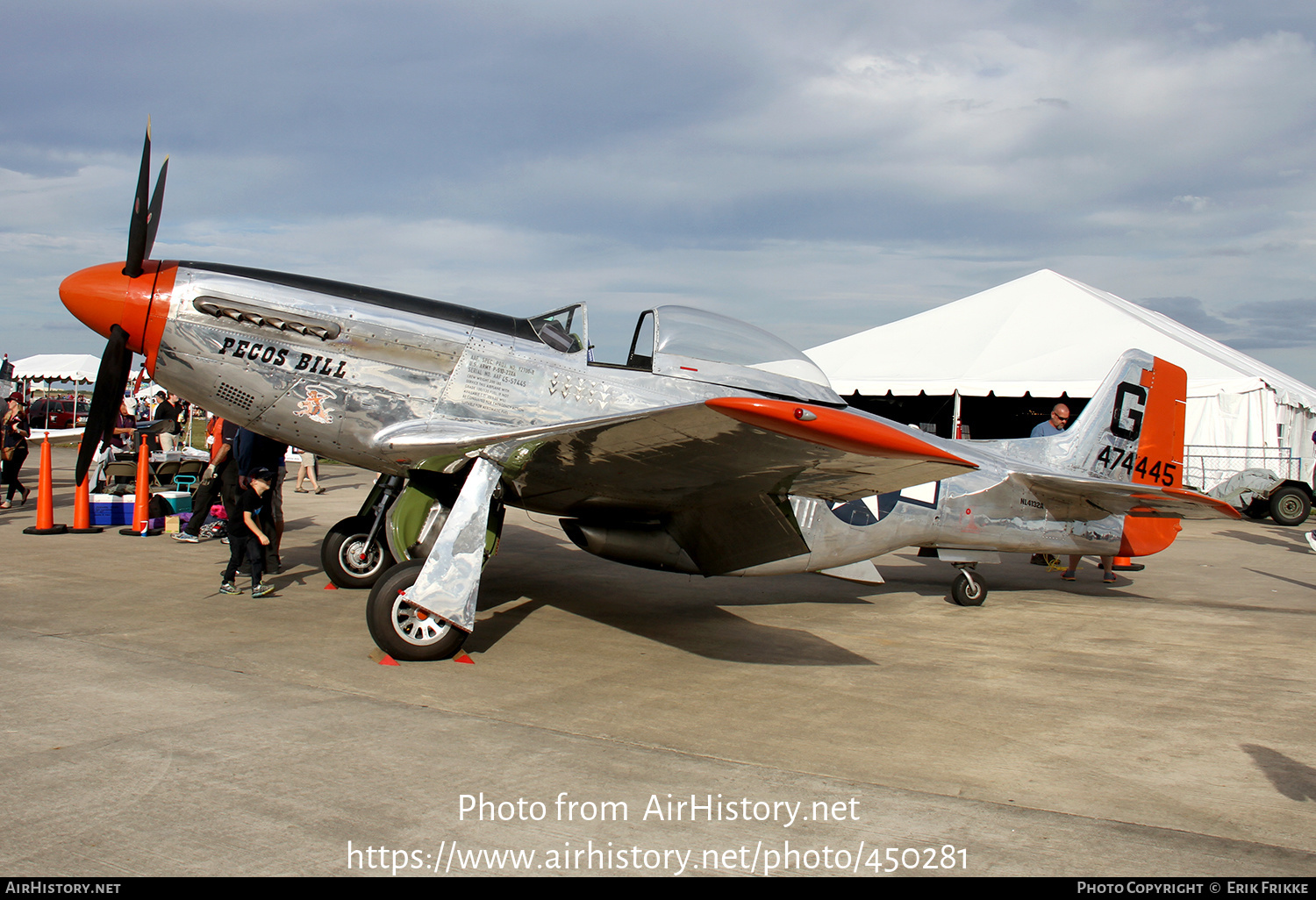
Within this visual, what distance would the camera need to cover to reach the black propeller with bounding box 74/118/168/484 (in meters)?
5.56

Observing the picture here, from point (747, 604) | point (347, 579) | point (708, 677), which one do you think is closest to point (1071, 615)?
point (747, 604)

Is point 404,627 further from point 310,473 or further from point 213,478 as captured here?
point 310,473

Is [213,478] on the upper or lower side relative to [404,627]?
upper

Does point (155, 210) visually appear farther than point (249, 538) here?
No

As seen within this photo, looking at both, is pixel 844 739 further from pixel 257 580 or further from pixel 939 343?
pixel 939 343

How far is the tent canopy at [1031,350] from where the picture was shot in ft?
56.8

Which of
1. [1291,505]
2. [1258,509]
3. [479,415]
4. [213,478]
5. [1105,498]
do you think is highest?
[479,415]

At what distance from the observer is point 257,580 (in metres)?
6.62

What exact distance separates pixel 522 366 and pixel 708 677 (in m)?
2.60

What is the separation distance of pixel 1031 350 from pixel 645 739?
17477 mm

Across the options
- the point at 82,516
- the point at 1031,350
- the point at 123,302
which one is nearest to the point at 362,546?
the point at 123,302

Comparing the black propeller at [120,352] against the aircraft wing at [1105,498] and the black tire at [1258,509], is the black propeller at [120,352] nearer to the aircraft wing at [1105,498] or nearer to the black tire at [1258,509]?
the aircraft wing at [1105,498]

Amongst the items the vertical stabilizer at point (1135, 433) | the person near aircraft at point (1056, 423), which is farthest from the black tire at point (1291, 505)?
the vertical stabilizer at point (1135, 433)

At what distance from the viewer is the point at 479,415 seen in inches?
232
